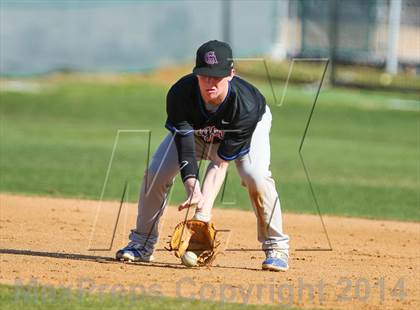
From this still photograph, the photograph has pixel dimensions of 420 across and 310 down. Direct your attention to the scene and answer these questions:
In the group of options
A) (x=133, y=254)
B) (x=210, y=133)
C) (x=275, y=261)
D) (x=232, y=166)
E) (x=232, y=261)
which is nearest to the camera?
(x=210, y=133)

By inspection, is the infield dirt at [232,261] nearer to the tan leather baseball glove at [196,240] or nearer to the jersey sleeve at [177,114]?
the tan leather baseball glove at [196,240]

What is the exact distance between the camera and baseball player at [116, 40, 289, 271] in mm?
6660

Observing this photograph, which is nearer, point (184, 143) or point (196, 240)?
point (184, 143)

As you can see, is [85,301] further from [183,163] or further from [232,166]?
[232,166]

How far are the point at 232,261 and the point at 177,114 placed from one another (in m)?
1.50

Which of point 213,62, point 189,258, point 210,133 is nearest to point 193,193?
point 210,133

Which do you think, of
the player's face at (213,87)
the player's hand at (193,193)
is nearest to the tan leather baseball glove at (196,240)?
the player's hand at (193,193)

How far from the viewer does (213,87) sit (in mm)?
6613

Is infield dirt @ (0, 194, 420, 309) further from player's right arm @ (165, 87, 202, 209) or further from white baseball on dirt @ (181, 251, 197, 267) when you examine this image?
player's right arm @ (165, 87, 202, 209)

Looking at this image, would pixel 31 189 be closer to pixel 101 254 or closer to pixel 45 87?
pixel 101 254

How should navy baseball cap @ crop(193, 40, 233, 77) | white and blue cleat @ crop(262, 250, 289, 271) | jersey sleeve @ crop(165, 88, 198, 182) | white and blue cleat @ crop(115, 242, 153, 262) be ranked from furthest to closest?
1. white and blue cleat @ crop(115, 242, 153, 262)
2. white and blue cleat @ crop(262, 250, 289, 271)
3. jersey sleeve @ crop(165, 88, 198, 182)
4. navy baseball cap @ crop(193, 40, 233, 77)

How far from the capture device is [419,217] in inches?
459

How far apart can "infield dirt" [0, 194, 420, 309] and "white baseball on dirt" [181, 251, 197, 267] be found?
0.05 metres

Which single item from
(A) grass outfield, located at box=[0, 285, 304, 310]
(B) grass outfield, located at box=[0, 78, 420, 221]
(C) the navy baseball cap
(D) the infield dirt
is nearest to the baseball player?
(C) the navy baseball cap
